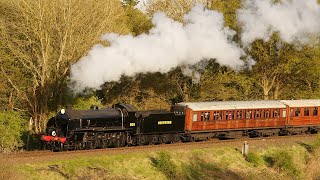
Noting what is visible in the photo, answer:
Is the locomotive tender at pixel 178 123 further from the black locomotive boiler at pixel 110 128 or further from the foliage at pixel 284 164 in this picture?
the foliage at pixel 284 164

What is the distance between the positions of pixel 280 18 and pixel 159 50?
451 inches

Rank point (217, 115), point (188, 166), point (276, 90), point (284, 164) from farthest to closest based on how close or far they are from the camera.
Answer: point (276, 90) → point (217, 115) → point (284, 164) → point (188, 166)

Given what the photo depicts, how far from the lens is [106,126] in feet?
84.7

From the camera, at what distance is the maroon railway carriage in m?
29.9

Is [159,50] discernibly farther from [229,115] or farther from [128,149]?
[229,115]

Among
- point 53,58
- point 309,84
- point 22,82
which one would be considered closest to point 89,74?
point 53,58

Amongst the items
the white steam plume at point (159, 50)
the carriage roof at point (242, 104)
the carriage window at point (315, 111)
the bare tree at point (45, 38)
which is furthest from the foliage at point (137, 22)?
the carriage window at point (315, 111)

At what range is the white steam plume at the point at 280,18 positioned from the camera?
34.4m

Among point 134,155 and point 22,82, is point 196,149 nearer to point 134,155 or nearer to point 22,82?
point 134,155

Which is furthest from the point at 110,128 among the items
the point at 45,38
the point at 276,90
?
the point at 276,90

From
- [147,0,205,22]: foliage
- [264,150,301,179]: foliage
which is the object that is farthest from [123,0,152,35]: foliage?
[264,150,301,179]: foliage

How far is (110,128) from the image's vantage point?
26.0 metres

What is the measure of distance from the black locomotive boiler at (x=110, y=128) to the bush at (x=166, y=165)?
11.4 feet

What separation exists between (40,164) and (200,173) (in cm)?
864
